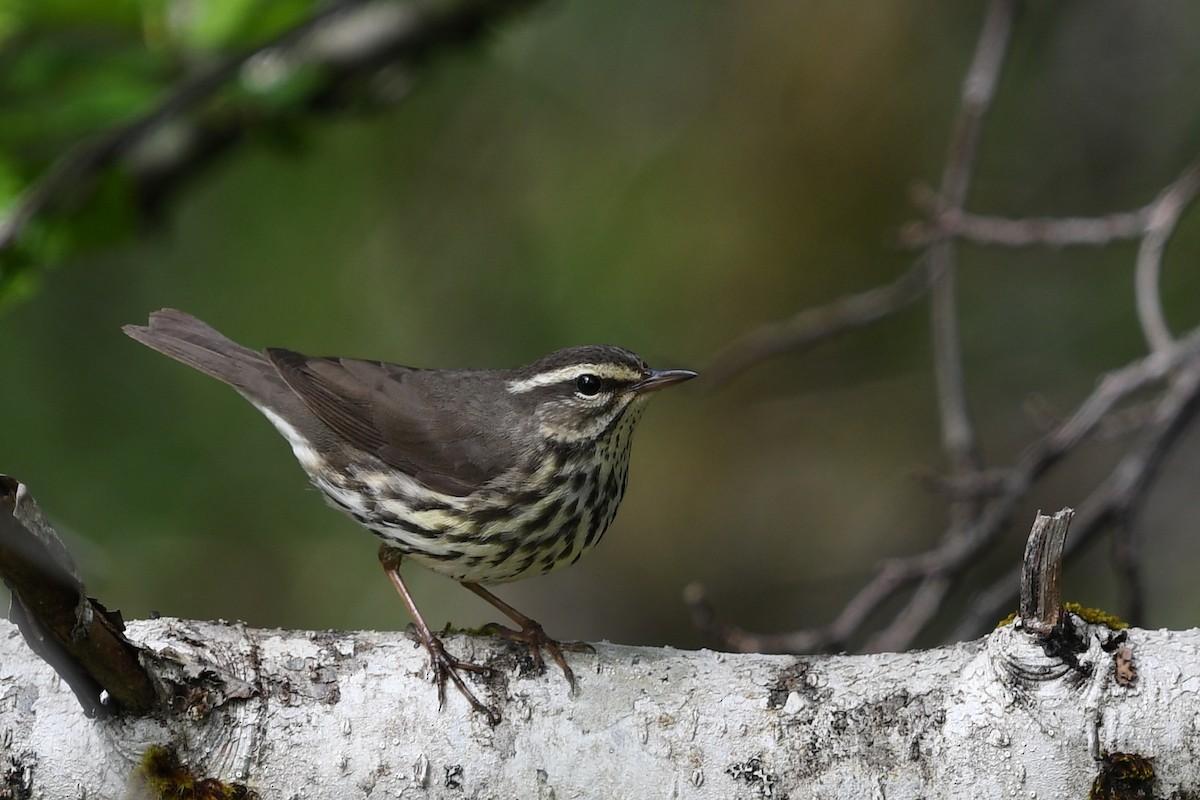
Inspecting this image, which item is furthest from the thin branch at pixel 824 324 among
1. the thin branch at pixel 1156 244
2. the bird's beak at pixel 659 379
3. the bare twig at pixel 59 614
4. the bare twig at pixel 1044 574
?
the bare twig at pixel 59 614

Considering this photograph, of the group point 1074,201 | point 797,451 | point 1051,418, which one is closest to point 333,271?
point 797,451

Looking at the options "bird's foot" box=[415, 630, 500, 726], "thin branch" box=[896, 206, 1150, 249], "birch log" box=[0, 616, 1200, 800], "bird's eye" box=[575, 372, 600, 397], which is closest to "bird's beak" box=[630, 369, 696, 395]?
"bird's eye" box=[575, 372, 600, 397]

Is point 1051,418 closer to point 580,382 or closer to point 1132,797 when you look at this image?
point 580,382

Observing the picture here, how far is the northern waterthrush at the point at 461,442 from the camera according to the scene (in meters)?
4.34

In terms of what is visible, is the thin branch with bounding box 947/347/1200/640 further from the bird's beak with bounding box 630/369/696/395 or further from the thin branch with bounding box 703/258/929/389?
the bird's beak with bounding box 630/369/696/395

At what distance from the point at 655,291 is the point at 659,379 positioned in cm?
428

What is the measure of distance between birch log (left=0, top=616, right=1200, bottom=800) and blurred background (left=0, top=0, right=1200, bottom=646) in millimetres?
4838

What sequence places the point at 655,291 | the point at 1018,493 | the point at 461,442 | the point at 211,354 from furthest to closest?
the point at 655,291, the point at 211,354, the point at 461,442, the point at 1018,493

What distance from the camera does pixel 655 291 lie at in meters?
8.81

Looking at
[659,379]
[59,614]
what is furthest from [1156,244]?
[59,614]

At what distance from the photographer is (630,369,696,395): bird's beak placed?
454 cm

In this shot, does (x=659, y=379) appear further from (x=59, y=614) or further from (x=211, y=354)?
(x=59, y=614)

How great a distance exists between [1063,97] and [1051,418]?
3669 millimetres

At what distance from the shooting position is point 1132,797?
2961mm
